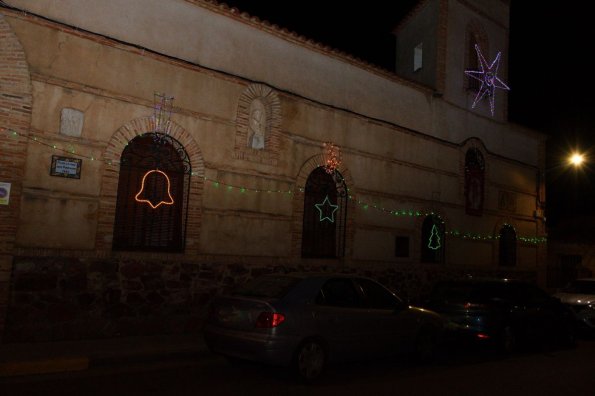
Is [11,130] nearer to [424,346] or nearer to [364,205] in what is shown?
[424,346]

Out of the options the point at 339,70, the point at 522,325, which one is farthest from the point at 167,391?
the point at 339,70

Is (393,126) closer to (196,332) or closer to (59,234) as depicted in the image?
(196,332)

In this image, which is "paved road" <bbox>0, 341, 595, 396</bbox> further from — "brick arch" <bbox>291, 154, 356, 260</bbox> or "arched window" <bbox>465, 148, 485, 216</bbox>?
"arched window" <bbox>465, 148, 485, 216</bbox>

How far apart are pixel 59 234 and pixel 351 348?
5251 mm

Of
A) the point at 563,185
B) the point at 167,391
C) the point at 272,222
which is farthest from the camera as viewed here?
the point at 563,185

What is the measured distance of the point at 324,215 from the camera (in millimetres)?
12859

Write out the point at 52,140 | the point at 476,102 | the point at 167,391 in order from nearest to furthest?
the point at 167,391, the point at 52,140, the point at 476,102

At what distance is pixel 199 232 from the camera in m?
10.5

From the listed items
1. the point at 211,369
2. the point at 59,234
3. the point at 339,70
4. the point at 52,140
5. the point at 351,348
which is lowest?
the point at 211,369

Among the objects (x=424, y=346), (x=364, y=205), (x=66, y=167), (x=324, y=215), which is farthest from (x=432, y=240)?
(x=66, y=167)

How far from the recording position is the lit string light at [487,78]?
17.0 meters

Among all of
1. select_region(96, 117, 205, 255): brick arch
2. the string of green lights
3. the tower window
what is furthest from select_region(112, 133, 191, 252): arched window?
the tower window

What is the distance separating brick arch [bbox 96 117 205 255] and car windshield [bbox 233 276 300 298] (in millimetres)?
2915

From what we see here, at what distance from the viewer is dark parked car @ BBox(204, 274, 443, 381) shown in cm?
680
